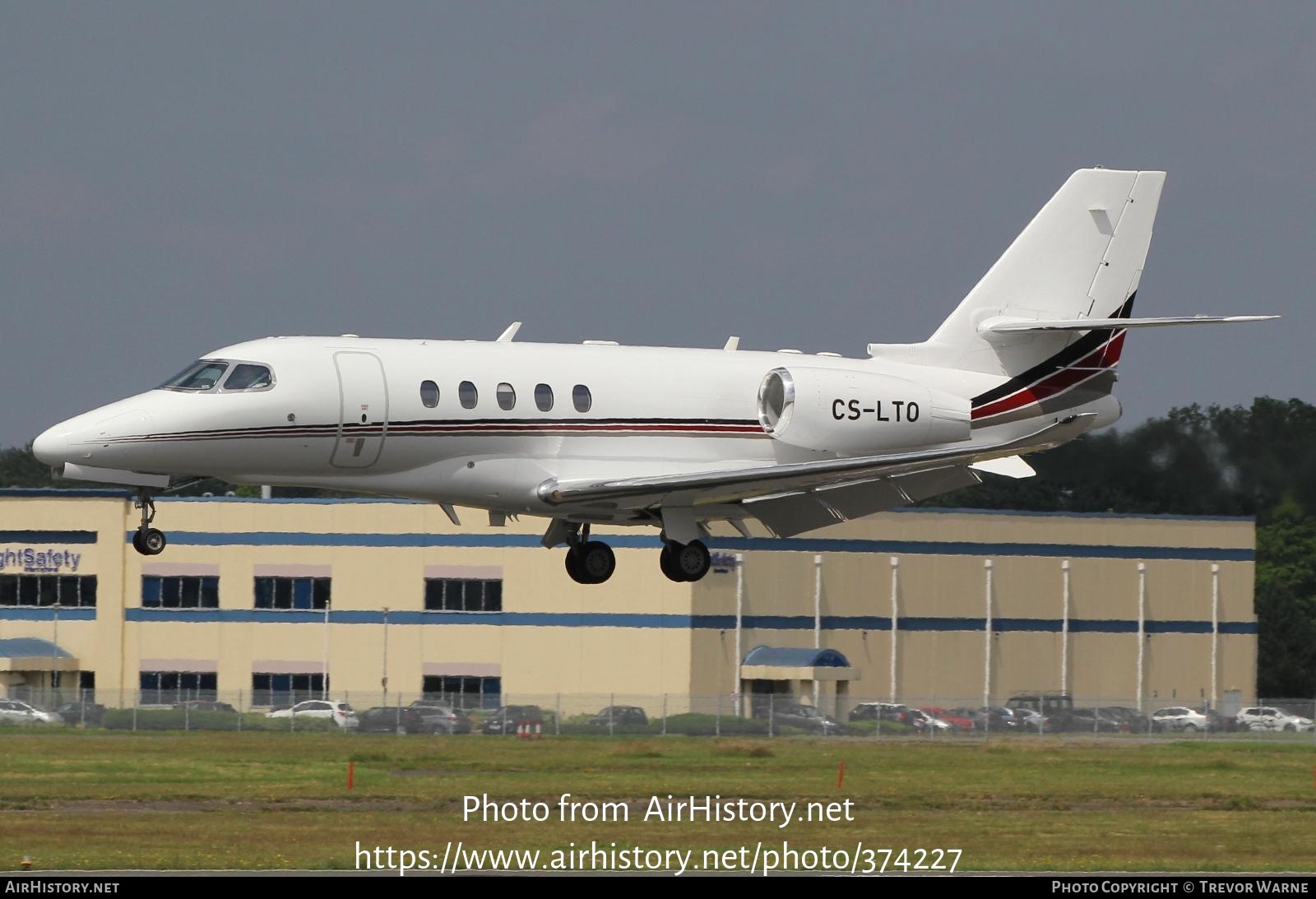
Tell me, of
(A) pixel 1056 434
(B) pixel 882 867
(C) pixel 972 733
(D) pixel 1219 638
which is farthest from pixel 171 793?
(D) pixel 1219 638

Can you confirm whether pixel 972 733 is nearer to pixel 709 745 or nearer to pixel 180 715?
pixel 709 745

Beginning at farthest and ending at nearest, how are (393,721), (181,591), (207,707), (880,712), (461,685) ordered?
(181,591)
(461,685)
(880,712)
(207,707)
(393,721)

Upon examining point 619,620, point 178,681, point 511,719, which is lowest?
point 178,681

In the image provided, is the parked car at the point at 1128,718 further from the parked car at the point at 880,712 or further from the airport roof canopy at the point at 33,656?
the airport roof canopy at the point at 33,656

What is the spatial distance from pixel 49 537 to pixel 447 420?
45.6 m

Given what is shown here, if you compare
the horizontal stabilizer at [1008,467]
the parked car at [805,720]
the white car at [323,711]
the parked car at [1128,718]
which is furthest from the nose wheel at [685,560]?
the parked car at [1128,718]

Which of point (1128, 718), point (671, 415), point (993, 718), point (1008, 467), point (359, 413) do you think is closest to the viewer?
point (359, 413)

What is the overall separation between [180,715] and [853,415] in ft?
98.4

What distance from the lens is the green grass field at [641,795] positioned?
1350 inches

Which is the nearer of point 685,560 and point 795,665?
point 685,560

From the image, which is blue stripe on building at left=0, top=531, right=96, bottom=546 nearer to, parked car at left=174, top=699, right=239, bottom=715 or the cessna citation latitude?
parked car at left=174, top=699, right=239, bottom=715

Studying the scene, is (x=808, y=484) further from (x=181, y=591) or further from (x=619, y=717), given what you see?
(x=181, y=591)

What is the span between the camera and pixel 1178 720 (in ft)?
218

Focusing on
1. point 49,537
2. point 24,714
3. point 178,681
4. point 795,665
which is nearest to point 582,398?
point 24,714
